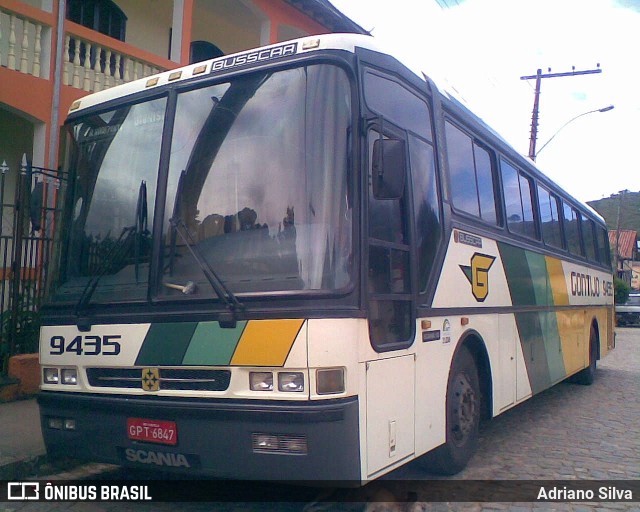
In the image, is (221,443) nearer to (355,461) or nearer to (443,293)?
(355,461)

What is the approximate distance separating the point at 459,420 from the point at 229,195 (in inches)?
108

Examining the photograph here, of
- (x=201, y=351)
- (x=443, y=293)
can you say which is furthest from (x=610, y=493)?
(x=201, y=351)

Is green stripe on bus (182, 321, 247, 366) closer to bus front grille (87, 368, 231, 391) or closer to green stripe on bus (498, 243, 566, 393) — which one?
bus front grille (87, 368, 231, 391)

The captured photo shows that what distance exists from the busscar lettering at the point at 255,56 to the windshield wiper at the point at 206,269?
2.73ft

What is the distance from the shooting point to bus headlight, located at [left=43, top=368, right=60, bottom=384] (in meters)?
5.09

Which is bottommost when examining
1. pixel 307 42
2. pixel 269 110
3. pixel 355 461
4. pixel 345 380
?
pixel 355 461

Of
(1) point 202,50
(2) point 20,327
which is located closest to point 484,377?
(2) point 20,327

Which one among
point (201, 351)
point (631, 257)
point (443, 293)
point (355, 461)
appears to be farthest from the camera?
point (631, 257)

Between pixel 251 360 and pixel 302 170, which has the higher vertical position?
pixel 302 170

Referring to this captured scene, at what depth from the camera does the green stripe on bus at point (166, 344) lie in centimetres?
441

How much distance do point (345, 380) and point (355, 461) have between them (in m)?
0.47

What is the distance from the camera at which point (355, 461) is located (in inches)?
159

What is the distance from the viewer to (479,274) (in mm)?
6434

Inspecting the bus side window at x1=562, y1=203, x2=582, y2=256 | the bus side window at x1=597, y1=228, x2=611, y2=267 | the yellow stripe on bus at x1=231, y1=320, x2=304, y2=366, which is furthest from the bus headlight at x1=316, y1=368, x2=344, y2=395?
the bus side window at x1=597, y1=228, x2=611, y2=267
